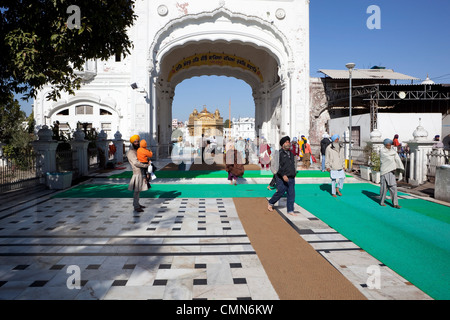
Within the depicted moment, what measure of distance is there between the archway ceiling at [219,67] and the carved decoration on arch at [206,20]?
2640 mm

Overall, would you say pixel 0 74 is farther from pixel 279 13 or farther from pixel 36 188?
pixel 279 13

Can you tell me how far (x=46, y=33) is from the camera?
6754mm

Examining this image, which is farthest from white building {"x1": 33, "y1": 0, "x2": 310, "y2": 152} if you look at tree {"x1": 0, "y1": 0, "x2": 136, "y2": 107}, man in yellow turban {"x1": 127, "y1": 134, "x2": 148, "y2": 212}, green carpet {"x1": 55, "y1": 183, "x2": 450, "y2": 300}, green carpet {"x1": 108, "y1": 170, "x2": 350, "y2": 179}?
man in yellow turban {"x1": 127, "y1": 134, "x2": 148, "y2": 212}

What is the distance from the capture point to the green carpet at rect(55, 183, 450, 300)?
401cm

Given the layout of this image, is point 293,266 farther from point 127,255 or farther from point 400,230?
point 400,230

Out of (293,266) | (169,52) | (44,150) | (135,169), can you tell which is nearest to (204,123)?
(169,52)

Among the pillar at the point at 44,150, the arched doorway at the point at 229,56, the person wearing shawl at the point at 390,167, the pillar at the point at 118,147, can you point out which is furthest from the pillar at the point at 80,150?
the person wearing shawl at the point at 390,167

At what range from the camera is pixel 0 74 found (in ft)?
23.1

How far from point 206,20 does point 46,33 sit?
12.4 m

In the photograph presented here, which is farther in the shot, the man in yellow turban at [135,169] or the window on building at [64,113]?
the window on building at [64,113]

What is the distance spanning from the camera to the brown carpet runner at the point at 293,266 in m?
3.35

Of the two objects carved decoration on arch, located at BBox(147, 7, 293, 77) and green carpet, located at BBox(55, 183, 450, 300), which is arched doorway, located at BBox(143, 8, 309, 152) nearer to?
carved decoration on arch, located at BBox(147, 7, 293, 77)

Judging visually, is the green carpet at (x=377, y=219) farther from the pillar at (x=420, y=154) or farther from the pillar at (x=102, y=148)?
the pillar at (x=102, y=148)
